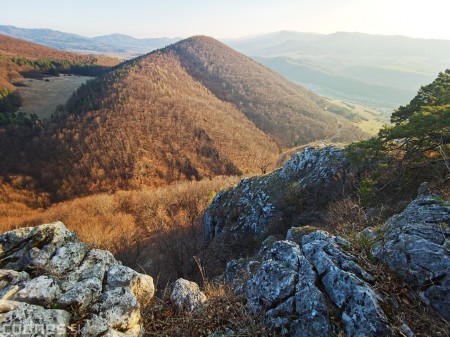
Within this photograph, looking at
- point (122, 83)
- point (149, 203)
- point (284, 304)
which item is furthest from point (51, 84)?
point (284, 304)

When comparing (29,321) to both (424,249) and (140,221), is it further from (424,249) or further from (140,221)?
(140,221)

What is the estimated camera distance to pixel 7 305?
513 cm

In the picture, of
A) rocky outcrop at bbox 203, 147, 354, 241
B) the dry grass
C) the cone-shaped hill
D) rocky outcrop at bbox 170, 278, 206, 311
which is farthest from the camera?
the cone-shaped hill

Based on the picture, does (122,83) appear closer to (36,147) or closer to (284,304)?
(36,147)

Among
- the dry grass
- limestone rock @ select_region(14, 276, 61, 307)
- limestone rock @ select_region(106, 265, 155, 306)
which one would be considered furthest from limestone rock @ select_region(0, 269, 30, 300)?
the dry grass

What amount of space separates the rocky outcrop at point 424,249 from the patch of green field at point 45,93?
9628cm

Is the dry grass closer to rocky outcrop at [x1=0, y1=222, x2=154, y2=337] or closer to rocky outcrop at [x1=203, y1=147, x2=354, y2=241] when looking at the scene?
rocky outcrop at [x1=203, y1=147, x2=354, y2=241]

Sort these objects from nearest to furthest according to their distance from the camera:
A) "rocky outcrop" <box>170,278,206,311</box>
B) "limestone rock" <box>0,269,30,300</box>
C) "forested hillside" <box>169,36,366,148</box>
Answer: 1. "limestone rock" <box>0,269,30,300</box>
2. "rocky outcrop" <box>170,278,206,311</box>
3. "forested hillside" <box>169,36,366,148</box>

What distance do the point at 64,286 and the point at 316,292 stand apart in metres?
5.23

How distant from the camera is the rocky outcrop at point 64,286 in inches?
212

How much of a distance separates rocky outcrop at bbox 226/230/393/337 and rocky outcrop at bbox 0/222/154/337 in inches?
106

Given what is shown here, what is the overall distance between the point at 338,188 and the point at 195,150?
59.2 meters

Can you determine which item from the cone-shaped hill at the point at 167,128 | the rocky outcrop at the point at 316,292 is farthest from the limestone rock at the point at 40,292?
the cone-shaped hill at the point at 167,128

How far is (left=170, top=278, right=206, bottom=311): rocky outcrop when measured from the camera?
720 cm
